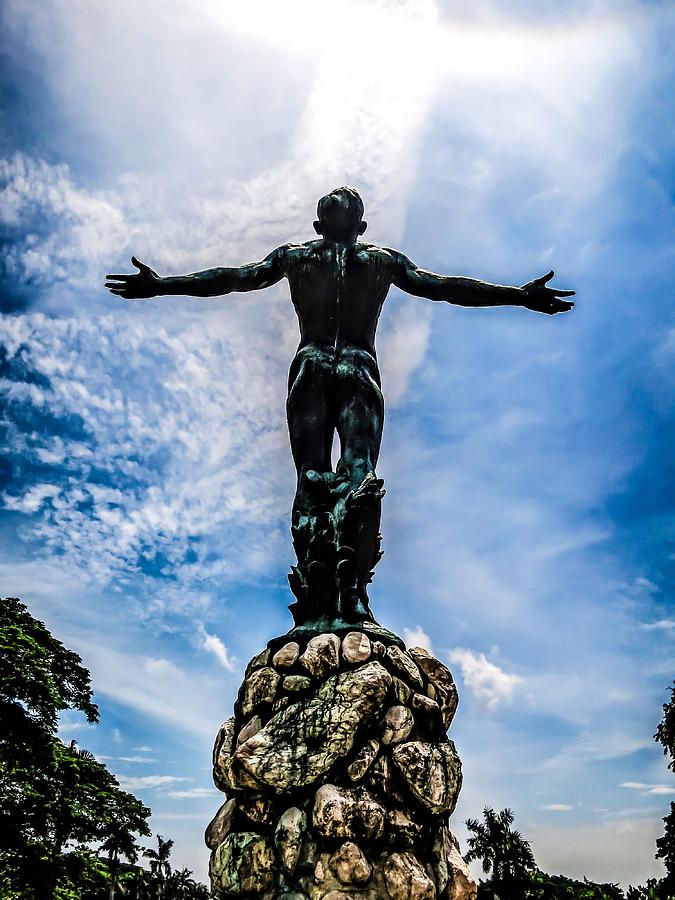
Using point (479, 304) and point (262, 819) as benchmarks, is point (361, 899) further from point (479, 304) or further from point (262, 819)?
point (479, 304)

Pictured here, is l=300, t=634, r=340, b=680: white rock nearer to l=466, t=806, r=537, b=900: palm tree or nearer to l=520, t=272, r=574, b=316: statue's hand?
l=520, t=272, r=574, b=316: statue's hand

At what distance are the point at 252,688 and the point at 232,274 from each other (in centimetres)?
306

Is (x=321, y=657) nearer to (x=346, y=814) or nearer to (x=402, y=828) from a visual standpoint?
(x=346, y=814)

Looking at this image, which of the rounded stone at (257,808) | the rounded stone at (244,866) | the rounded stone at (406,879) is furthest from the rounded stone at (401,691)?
the rounded stone at (244,866)

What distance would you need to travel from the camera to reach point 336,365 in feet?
18.1

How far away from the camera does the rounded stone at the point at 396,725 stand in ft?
13.5

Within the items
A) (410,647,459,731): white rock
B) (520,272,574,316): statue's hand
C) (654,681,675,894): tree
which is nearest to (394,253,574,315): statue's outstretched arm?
(520,272,574,316): statue's hand

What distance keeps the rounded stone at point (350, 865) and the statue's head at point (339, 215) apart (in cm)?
413

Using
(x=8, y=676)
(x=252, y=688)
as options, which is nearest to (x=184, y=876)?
(x=8, y=676)

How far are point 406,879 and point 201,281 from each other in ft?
13.7

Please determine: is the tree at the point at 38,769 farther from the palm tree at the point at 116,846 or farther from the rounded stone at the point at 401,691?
the rounded stone at the point at 401,691

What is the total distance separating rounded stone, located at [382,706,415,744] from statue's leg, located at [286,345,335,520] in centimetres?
184

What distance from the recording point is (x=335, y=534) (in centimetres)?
483

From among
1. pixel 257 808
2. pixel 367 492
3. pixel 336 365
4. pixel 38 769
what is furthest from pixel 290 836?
pixel 38 769
